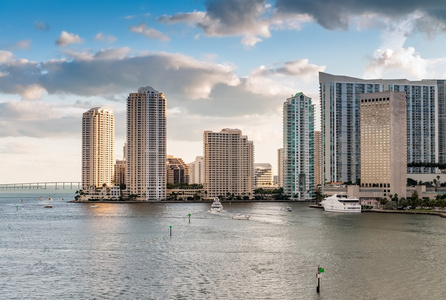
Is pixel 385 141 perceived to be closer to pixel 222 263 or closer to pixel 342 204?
pixel 342 204

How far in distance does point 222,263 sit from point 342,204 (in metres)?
104

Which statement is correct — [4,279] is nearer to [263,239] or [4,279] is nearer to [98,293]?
[98,293]

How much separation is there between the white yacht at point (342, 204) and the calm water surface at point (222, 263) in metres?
58.6

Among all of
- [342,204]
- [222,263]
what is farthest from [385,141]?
[222,263]

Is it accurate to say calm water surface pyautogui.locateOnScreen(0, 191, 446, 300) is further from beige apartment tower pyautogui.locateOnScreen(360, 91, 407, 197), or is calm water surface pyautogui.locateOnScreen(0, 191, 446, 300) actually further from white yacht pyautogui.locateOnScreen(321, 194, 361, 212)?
beige apartment tower pyautogui.locateOnScreen(360, 91, 407, 197)

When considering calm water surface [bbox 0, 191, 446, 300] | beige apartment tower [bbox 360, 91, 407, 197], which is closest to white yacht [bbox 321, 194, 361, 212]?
beige apartment tower [bbox 360, 91, 407, 197]

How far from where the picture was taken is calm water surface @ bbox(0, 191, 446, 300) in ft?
154

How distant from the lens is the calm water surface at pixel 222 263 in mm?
47000

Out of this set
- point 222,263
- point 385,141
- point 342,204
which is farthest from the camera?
point 385,141

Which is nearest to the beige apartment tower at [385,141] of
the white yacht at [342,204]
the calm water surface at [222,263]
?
the white yacht at [342,204]

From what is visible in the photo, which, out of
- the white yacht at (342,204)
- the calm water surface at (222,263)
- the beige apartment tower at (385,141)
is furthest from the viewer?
the beige apartment tower at (385,141)

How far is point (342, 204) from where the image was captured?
158000mm

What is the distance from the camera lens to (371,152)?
17700 cm

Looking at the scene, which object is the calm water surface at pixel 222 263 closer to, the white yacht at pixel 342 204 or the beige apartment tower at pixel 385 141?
the white yacht at pixel 342 204
